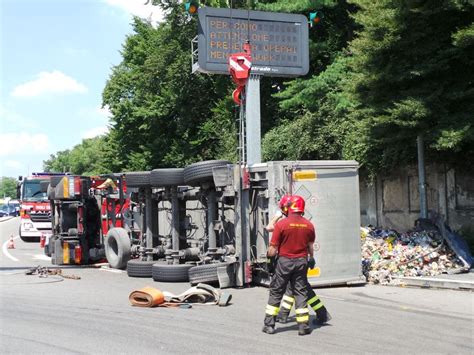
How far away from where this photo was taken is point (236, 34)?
15.4 meters

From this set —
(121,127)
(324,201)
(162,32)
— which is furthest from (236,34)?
(121,127)

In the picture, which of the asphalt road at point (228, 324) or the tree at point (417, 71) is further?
the tree at point (417, 71)

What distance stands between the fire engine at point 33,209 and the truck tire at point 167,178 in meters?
13.7

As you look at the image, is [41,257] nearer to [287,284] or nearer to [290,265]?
[287,284]

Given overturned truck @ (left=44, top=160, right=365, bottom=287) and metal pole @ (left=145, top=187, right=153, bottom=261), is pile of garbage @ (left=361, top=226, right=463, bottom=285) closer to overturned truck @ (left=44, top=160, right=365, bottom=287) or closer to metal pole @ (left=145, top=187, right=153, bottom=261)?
overturned truck @ (left=44, top=160, right=365, bottom=287)

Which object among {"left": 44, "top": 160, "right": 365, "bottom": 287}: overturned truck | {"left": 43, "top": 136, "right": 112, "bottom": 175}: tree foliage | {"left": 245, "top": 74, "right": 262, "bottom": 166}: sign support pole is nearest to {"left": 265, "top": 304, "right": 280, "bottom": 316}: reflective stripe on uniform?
{"left": 44, "top": 160, "right": 365, "bottom": 287}: overturned truck

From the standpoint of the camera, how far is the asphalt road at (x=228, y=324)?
6883mm

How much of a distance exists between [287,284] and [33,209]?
2033 cm

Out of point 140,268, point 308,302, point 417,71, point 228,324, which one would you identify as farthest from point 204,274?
point 417,71

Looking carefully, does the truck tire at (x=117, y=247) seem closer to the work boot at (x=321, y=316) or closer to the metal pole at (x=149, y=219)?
the metal pole at (x=149, y=219)

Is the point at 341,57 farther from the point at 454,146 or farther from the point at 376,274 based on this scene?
the point at 376,274

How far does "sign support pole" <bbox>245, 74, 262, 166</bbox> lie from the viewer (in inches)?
596

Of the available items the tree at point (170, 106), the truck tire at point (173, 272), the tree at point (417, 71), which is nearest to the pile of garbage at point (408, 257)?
the tree at point (417, 71)

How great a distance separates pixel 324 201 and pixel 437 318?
11.6ft
